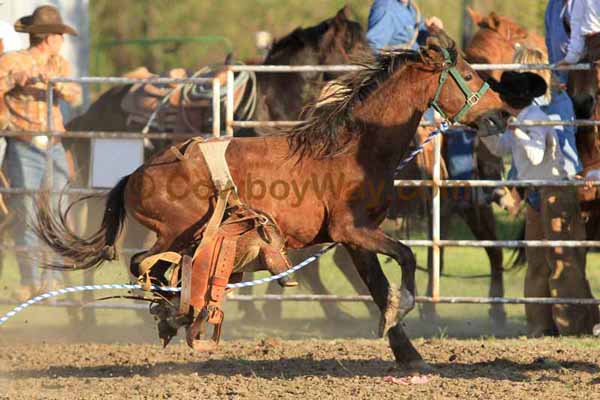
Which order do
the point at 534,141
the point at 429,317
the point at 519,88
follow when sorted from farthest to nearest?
the point at 429,317 → the point at 534,141 → the point at 519,88

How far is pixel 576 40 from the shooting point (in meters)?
6.86

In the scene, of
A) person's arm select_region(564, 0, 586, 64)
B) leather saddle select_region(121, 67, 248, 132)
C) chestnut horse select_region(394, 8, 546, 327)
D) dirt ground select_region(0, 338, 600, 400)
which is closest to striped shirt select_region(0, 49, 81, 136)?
leather saddle select_region(121, 67, 248, 132)

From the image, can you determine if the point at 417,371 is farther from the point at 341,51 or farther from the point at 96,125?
the point at 96,125

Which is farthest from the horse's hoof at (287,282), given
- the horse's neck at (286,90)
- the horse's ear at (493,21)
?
the horse's ear at (493,21)

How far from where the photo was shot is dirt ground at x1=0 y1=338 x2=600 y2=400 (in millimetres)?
5363

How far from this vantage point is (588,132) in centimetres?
723

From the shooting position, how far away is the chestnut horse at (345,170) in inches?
220

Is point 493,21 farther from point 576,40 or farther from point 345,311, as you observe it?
point 345,311

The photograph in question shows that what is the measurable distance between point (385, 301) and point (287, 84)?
12.1 feet

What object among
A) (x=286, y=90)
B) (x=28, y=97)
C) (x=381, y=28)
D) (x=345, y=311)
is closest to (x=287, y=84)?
(x=286, y=90)

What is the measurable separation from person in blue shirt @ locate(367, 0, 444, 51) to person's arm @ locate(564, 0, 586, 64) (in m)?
1.85

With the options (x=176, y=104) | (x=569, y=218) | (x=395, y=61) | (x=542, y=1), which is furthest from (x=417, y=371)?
(x=542, y=1)

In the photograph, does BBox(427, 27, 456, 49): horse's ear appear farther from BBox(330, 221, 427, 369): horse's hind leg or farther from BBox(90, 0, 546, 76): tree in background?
BBox(90, 0, 546, 76): tree in background

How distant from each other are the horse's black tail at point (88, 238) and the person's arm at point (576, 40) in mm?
3017
